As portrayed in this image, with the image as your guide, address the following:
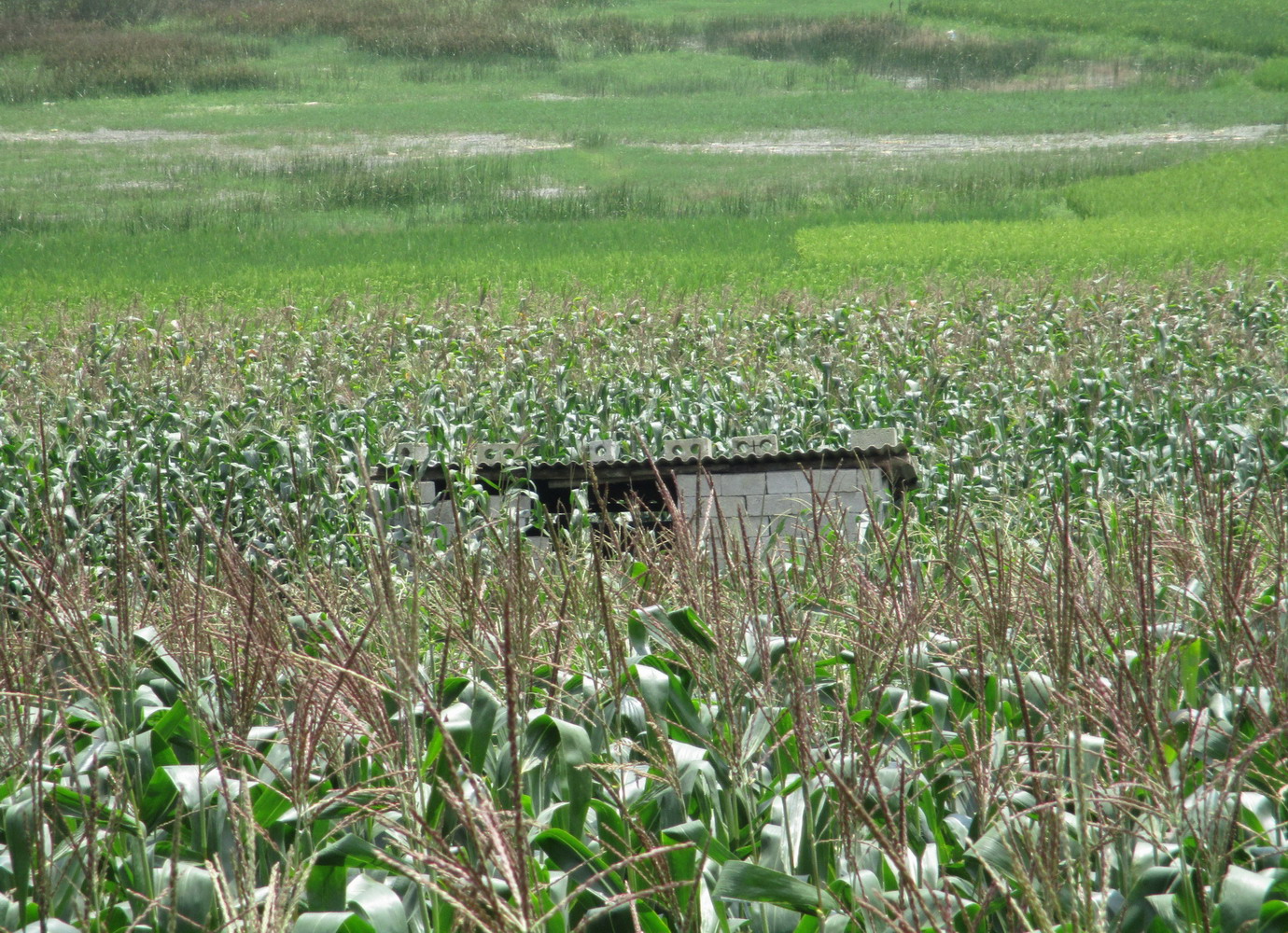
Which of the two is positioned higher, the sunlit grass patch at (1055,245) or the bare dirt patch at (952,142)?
the bare dirt patch at (952,142)

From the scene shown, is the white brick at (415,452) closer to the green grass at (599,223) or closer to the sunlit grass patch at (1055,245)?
the green grass at (599,223)

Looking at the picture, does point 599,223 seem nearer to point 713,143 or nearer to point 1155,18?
point 713,143

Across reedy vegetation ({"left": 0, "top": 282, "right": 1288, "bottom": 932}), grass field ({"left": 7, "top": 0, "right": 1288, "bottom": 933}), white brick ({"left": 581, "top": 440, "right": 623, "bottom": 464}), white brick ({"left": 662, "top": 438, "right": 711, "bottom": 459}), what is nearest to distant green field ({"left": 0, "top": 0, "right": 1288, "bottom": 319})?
grass field ({"left": 7, "top": 0, "right": 1288, "bottom": 933})

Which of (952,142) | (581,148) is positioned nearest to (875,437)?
(952,142)

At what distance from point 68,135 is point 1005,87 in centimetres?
3986

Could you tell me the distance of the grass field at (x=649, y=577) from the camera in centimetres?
205

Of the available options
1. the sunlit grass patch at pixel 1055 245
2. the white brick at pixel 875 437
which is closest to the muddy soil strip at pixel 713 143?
the sunlit grass patch at pixel 1055 245

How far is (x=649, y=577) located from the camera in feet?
13.2

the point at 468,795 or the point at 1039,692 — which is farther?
the point at 1039,692

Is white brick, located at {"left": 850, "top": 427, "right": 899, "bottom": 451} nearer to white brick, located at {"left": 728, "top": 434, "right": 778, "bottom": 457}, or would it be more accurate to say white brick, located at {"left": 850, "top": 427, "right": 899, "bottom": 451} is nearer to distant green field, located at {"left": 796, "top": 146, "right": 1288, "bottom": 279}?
white brick, located at {"left": 728, "top": 434, "right": 778, "bottom": 457}

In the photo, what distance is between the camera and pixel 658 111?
5006 cm

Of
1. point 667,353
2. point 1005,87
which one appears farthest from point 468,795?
point 1005,87

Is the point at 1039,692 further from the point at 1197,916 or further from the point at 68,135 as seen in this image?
the point at 68,135

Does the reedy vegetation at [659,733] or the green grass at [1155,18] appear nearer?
the reedy vegetation at [659,733]
